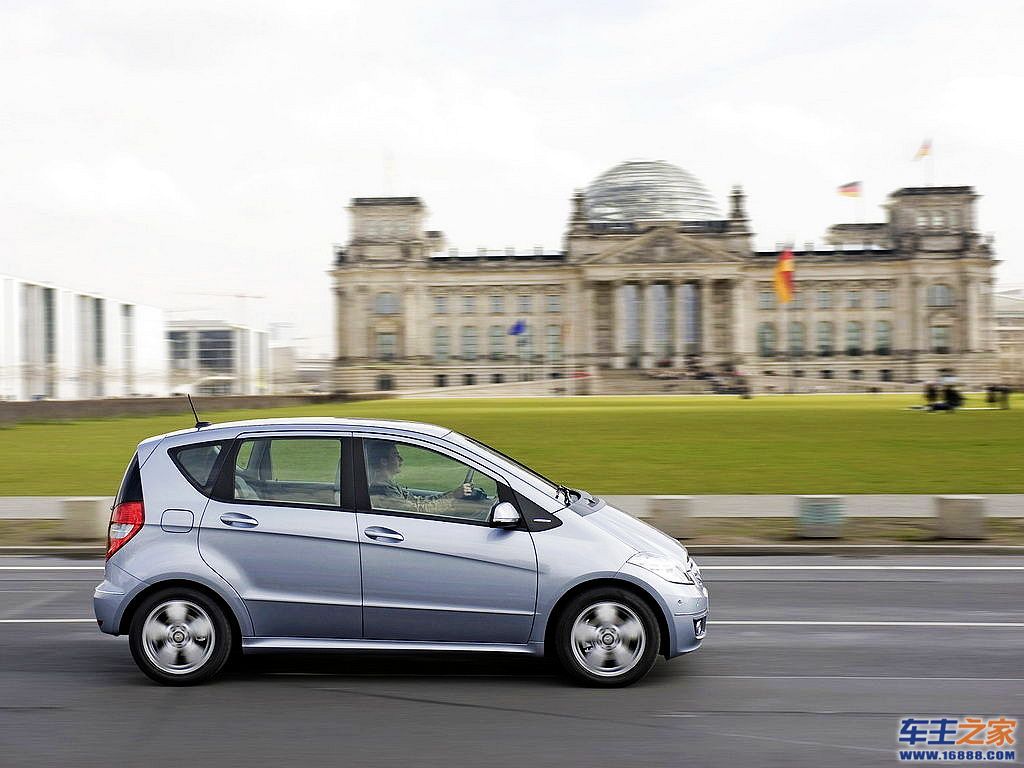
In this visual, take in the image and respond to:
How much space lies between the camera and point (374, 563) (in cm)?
741

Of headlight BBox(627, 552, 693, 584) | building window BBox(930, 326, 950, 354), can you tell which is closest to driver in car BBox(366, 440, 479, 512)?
headlight BBox(627, 552, 693, 584)

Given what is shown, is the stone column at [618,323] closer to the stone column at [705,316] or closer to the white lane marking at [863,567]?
the stone column at [705,316]

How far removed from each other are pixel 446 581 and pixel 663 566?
1328 millimetres

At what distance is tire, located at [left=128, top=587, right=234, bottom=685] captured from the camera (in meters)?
7.45

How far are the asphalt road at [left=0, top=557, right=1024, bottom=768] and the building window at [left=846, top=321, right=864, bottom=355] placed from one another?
125 metres

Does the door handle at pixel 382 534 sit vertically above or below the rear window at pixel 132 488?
below

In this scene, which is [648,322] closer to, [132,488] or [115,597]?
[132,488]

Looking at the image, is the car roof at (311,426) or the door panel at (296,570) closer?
the door panel at (296,570)

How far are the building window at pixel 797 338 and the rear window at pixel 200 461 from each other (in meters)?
128

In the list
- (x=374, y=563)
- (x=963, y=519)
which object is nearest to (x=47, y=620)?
(x=374, y=563)

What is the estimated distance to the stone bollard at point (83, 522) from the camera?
583 inches

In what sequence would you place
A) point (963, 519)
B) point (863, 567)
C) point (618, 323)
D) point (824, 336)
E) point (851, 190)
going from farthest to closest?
point (824, 336) → point (618, 323) → point (851, 190) → point (963, 519) → point (863, 567)

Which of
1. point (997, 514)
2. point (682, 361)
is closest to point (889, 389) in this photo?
point (682, 361)

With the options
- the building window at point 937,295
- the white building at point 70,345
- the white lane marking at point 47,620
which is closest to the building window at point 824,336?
the building window at point 937,295
